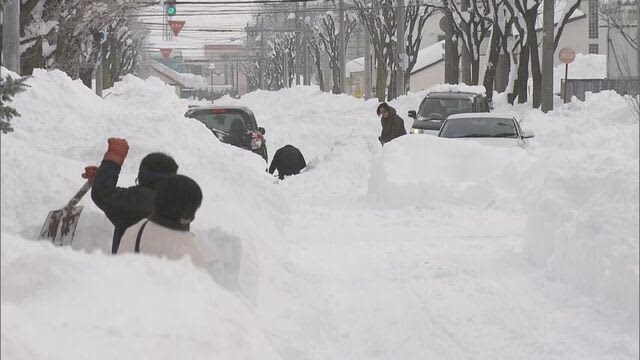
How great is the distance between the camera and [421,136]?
17984mm

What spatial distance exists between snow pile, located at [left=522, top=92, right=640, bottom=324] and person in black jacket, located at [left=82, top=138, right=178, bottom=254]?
301cm

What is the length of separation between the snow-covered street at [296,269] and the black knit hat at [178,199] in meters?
0.44

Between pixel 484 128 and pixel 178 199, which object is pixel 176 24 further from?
pixel 178 199

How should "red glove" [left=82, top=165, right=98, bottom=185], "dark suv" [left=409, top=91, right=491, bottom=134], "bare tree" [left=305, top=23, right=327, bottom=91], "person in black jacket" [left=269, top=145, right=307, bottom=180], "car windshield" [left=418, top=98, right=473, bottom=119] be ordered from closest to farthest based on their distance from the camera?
"red glove" [left=82, top=165, right=98, bottom=185]
"person in black jacket" [left=269, top=145, right=307, bottom=180]
"dark suv" [left=409, top=91, right=491, bottom=134]
"car windshield" [left=418, top=98, right=473, bottom=119]
"bare tree" [left=305, top=23, right=327, bottom=91]

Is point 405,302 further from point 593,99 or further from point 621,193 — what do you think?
point 593,99

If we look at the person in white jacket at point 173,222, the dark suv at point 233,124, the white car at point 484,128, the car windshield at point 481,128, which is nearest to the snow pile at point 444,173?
the white car at point 484,128

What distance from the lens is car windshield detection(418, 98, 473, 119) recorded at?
2719cm

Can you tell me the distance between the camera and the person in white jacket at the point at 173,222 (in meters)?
5.38

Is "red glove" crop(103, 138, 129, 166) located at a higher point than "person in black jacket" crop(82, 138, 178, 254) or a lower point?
higher

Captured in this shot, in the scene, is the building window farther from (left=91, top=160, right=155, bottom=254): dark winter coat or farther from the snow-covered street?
(left=91, top=160, right=155, bottom=254): dark winter coat

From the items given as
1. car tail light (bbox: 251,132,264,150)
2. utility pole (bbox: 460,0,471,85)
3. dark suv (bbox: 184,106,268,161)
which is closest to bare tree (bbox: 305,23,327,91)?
utility pole (bbox: 460,0,471,85)

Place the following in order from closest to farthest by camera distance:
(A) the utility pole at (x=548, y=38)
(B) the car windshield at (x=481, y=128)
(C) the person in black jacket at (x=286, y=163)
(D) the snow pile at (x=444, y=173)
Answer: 1. (D) the snow pile at (x=444, y=173)
2. (C) the person in black jacket at (x=286, y=163)
3. (B) the car windshield at (x=481, y=128)
4. (A) the utility pole at (x=548, y=38)

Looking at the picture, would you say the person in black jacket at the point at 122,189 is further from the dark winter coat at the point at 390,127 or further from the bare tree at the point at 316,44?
the bare tree at the point at 316,44

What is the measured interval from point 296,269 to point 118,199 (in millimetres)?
3353
